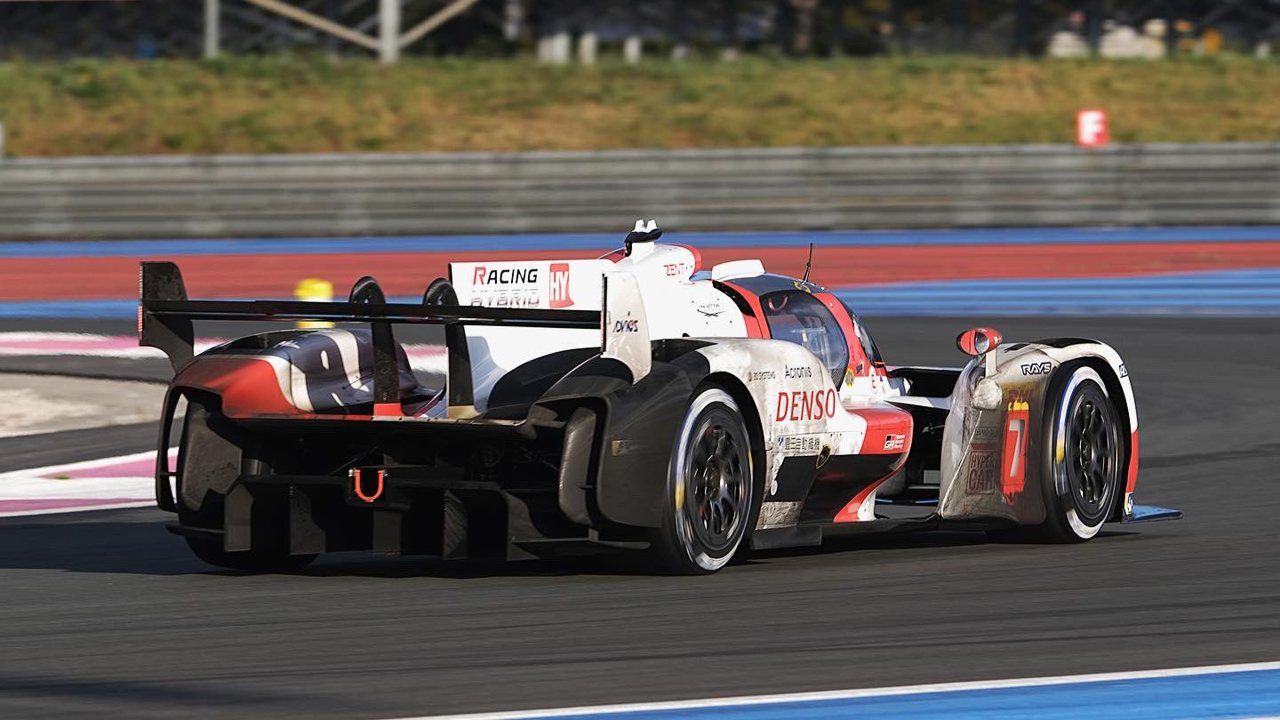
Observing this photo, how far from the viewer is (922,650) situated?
5.61 metres

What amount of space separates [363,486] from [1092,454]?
292 centimetres

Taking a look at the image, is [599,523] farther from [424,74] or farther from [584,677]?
[424,74]

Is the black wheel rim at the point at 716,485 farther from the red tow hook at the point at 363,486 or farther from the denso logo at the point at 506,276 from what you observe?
the denso logo at the point at 506,276

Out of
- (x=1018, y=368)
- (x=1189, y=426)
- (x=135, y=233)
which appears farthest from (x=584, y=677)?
(x=135, y=233)

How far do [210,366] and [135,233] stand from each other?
1800cm

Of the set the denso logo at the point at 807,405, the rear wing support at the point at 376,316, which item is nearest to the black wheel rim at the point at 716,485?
the denso logo at the point at 807,405

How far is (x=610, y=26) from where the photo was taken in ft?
106

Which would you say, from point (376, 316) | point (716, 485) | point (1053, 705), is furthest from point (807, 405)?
point (1053, 705)

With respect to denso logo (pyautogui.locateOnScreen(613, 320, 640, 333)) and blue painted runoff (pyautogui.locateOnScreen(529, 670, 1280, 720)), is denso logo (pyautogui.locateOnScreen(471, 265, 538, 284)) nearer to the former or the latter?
denso logo (pyautogui.locateOnScreen(613, 320, 640, 333))

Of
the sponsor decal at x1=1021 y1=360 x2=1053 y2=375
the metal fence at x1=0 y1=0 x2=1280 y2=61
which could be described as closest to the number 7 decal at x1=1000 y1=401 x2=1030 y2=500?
the sponsor decal at x1=1021 y1=360 x2=1053 y2=375

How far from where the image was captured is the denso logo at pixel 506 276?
7684 mm

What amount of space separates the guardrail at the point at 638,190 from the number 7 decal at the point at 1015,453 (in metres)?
16.2

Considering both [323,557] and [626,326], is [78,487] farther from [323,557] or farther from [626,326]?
[626,326]

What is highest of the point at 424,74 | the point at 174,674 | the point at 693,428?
the point at 424,74
